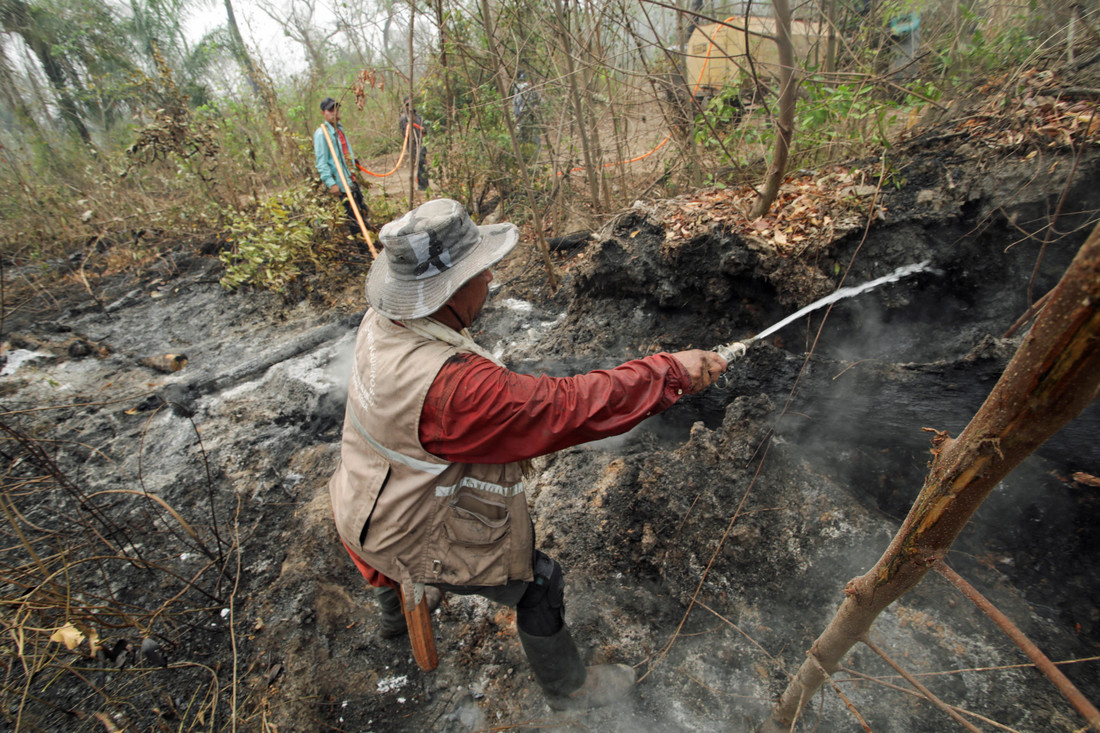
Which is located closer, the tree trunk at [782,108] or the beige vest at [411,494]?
the beige vest at [411,494]

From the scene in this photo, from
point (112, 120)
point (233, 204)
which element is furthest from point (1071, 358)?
point (112, 120)

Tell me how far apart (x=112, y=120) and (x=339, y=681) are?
16513mm

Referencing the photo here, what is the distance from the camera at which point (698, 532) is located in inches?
104

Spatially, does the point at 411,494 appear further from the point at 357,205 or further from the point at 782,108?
the point at 357,205

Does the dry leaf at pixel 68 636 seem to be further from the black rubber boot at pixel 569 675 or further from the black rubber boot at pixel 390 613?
the black rubber boot at pixel 569 675

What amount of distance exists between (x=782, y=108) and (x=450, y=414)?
2957 millimetres

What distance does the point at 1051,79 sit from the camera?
303cm

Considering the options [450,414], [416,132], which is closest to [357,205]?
[416,132]

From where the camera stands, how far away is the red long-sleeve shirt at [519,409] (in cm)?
159

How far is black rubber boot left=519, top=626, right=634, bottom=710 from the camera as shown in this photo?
6.94 feet

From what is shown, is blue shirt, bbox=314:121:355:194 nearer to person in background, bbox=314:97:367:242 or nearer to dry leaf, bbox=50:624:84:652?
person in background, bbox=314:97:367:242

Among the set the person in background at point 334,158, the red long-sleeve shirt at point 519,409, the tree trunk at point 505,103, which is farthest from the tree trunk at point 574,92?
the person in background at point 334,158

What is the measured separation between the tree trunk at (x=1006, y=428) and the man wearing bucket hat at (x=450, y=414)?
0.79 m

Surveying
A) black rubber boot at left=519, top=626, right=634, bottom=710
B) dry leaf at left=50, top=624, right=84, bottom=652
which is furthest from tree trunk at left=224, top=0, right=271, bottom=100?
black rubber boot at left=519, top=626, right=634, bottom=710
